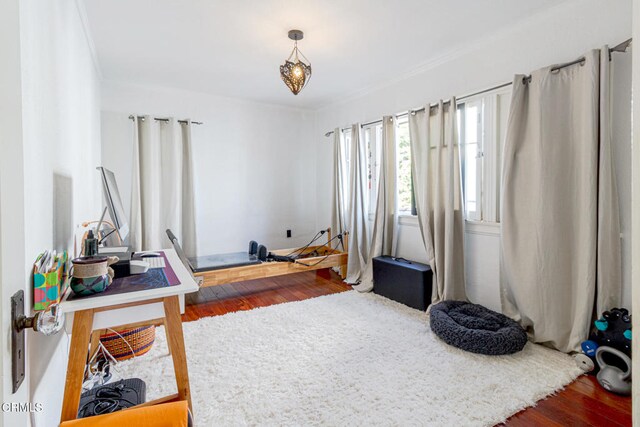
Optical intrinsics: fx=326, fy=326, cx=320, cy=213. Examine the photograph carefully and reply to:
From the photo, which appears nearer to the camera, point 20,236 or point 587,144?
point 20,236

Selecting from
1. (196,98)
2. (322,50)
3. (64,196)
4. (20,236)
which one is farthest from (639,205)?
(196,98)

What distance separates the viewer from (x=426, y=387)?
192cm

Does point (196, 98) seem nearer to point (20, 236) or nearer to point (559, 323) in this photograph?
point (20, 236)

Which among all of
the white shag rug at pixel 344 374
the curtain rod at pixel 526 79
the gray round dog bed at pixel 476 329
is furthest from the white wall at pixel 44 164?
the gray round dog bed at pixel 476 329

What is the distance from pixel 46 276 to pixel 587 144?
289cm

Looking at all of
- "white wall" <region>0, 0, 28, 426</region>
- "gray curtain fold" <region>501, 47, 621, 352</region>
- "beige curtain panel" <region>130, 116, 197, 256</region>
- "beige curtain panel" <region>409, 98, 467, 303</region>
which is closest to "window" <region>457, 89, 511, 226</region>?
"beige curtain panel" <region>409, 98, 467, 303</region>

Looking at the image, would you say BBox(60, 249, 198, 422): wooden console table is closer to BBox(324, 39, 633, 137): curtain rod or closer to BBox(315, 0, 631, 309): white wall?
BBox(324, 39, 633, 137): curtain rod

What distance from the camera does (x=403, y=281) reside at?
335 centimetres

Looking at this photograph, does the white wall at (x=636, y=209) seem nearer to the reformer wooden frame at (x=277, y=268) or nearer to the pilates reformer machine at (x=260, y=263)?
the pilates reformer machine at (x=260, y=263)

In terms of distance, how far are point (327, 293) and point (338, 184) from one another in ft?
5.06

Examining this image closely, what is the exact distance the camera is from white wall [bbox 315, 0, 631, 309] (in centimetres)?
208

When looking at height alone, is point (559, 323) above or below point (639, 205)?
below

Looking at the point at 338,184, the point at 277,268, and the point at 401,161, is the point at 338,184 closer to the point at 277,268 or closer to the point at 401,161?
the point at 401,161

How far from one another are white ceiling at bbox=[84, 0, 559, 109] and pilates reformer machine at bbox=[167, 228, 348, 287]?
1781 millimetres
